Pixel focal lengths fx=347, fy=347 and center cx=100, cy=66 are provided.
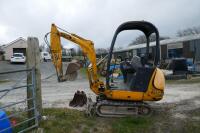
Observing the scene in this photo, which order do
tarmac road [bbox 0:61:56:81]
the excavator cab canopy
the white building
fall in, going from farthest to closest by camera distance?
the white building < tarmac road [bbox 0:61:56:81] < the excavator cab canopy

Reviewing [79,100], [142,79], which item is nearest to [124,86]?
[142,79]

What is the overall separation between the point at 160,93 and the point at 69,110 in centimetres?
258

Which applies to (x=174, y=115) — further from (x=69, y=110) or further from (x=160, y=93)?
(x=69, y=110)

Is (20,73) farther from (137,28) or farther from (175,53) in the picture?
(137,28)

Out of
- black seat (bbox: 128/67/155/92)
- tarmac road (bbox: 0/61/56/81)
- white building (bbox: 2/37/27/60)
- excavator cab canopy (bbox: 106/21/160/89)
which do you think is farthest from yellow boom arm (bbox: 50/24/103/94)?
white building (bbox: 2/37/27/60)

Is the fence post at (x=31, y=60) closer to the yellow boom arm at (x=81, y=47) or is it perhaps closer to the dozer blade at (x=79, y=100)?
the yellow boom arm at (x=81, y=47)

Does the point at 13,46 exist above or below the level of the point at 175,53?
above

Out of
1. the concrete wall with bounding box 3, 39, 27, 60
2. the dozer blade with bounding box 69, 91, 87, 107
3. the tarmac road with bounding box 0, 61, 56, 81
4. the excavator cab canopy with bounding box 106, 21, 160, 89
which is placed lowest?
the dozer blade with bounding box 69, 91, 87, 107

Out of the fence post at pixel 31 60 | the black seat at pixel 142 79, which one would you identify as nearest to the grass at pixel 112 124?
the fence post at pixel 31 60

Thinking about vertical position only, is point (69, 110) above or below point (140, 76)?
below

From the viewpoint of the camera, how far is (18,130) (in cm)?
771

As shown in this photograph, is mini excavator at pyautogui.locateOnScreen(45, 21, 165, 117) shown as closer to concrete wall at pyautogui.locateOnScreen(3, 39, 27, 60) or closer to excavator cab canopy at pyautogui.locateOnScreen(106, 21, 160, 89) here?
excavator cab canopy at pyautogui.locateOnScreen(106, 21, 160, 89)

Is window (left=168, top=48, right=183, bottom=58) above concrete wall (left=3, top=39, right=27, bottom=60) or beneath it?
beneath

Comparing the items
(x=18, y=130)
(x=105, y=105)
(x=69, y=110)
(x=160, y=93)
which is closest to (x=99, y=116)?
(x=105, y=105)
